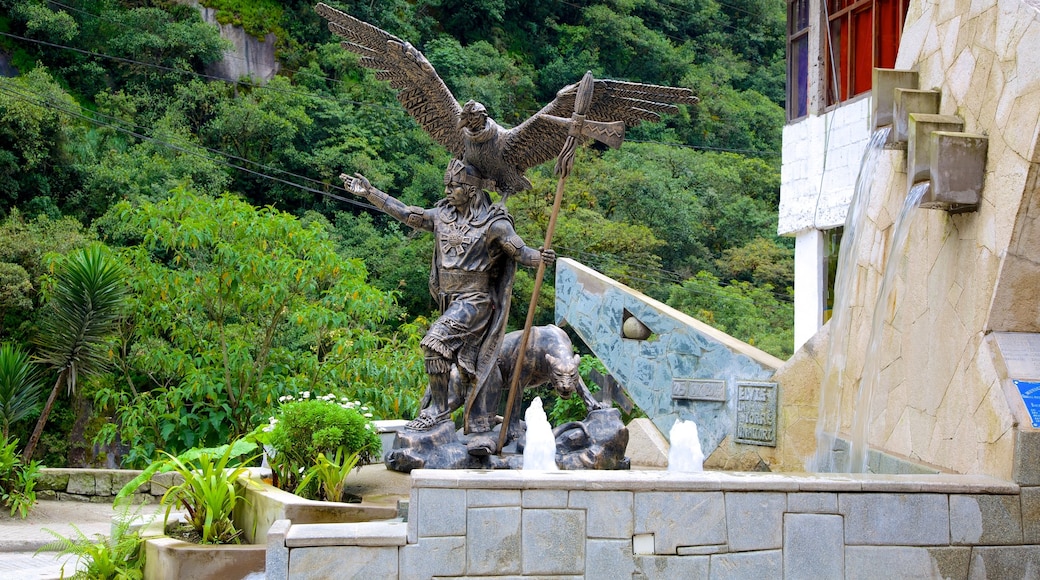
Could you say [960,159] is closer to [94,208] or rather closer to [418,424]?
[418,424]

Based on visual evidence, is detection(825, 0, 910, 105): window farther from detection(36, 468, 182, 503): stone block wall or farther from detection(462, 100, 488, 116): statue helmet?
detection(36, 468, 182, 503): stone block wall

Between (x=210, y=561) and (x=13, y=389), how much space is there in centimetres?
730

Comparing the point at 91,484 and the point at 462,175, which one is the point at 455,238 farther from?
the point at 91,484

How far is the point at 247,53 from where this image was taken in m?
28.0

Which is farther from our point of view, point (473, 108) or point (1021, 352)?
point (473, 108)

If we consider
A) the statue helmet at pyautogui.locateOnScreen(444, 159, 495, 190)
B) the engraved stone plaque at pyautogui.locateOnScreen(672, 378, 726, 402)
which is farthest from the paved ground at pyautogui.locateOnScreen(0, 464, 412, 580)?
the engraved stone plaque at pyautogui.locateOnScreen(672, 378, 726, 402)

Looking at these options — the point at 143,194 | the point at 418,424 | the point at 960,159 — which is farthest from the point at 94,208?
the point at 960,159

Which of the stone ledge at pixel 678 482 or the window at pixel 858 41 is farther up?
the window at pixel 858 41

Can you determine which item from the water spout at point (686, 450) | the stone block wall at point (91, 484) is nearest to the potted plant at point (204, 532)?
the water spout at point (686, 450)

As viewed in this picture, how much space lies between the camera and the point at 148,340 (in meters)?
13.9

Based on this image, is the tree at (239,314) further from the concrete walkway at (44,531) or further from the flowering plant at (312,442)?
the flowering plant at (312,442)

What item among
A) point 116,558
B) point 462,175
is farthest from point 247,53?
point 116,558

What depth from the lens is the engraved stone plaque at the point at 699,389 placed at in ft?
34.6

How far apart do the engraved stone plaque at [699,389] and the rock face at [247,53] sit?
19.8m
